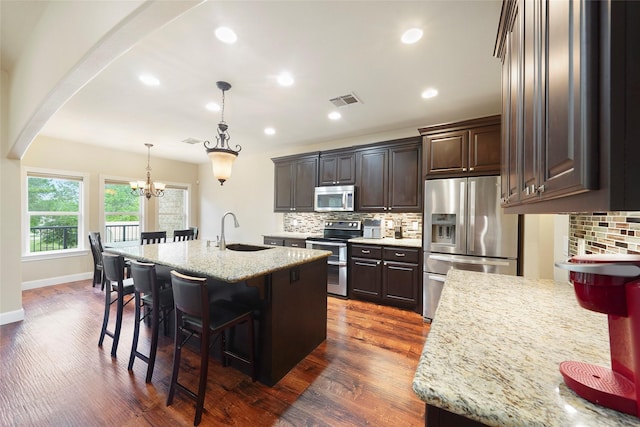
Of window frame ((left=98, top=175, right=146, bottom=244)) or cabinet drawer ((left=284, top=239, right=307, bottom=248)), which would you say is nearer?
cabinet drawer ((left=284, top=239, right=307, bottom=248))

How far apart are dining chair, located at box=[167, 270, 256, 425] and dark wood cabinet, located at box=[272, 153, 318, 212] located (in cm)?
294

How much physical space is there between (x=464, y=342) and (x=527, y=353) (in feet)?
0.57

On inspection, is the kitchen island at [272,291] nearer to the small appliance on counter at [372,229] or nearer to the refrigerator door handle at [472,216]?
the small appliance on counter at [372,229]

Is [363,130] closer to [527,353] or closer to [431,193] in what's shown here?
[431,193]

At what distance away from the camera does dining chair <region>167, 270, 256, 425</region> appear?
1.64 m

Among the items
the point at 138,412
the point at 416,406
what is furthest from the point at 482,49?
the point at 138,412

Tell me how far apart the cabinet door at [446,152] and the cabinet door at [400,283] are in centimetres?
131

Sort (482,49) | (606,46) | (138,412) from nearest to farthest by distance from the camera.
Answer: (606,46) < (138,412) < (482,49)

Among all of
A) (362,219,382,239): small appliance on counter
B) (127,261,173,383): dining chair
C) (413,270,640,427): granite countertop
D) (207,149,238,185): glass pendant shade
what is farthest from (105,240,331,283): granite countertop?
(362,219,382,239): small appliance on counter

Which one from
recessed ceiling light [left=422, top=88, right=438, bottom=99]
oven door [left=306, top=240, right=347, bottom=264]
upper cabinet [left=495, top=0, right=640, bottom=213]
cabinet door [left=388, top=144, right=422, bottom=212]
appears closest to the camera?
upper cabinet [left=495, top=0, right=640, bottom=213]

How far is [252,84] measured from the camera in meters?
2.71

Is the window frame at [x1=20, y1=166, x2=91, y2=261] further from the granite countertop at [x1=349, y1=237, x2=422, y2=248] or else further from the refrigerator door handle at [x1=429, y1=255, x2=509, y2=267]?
the refrigerator door handle at [x1=429, y1=255, x2=509, y2=267]

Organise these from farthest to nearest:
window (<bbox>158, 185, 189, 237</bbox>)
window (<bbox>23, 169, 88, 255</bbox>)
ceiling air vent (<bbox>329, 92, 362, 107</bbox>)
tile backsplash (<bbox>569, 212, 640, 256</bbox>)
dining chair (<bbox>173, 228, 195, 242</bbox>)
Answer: window (<bbox>158, 185, 189, 237</bbox>), dining chair (<bbox>173, 228, 195, 242</bbox>), window (<bbox>23, 169, 88, 255</bbox>), ceiling air vent (<bbox>329, 92, 362, 107</bbox>), tile backsplash (<bbox>569, 212, 640, 256</bbox>)

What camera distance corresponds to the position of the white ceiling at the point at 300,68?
5.85ft
